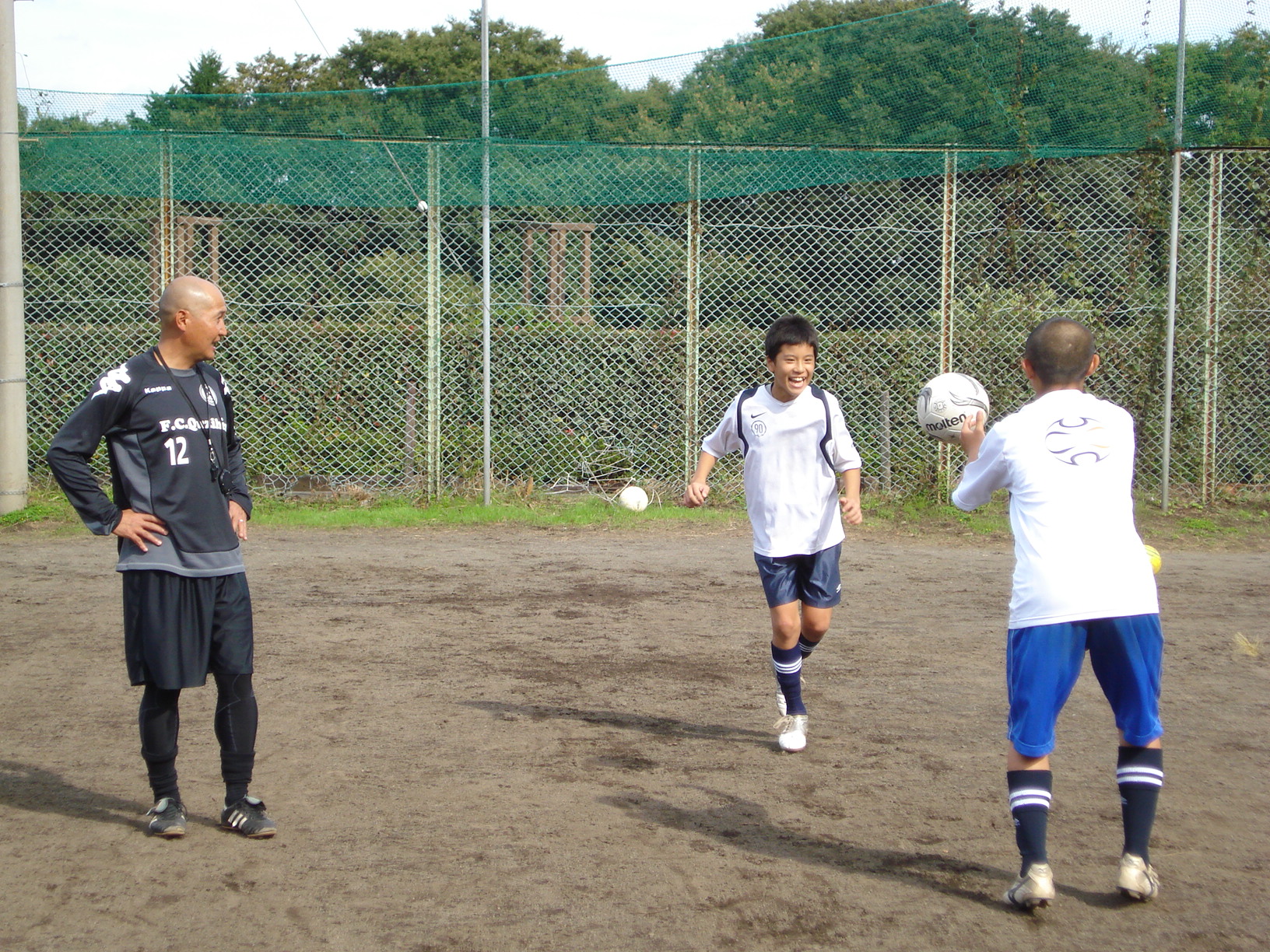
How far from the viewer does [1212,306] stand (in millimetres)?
10211

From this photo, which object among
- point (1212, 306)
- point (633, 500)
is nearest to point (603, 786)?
point (633, 500)

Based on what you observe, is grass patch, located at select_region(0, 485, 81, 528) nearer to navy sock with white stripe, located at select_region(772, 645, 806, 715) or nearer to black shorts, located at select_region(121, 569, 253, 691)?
black shorts, located at select_region(121, 569, 253, 691)

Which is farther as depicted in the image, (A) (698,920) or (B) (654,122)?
(B) (654,122)

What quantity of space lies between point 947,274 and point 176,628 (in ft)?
27.4

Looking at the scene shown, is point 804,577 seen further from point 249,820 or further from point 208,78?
point 208,78

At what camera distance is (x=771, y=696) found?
5.38 metres

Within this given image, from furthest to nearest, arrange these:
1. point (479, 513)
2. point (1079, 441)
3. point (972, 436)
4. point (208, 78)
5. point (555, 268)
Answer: point (208, 78), point (555, 268), point (479, 513), point (972, 436), point (1079, 441)

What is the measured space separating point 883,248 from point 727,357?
1744 millimetres

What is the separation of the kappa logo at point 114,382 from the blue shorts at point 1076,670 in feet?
9.43

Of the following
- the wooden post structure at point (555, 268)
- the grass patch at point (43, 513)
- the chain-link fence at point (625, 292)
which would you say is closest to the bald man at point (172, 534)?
the grass patch at point (43, 513)

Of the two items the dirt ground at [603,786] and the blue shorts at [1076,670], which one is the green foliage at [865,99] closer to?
the dirt ground at [603,786]

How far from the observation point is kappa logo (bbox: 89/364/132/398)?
3.70 m

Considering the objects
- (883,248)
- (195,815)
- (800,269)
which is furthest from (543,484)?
(195,815)

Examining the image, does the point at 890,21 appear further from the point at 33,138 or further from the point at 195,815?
the point at 195,815
